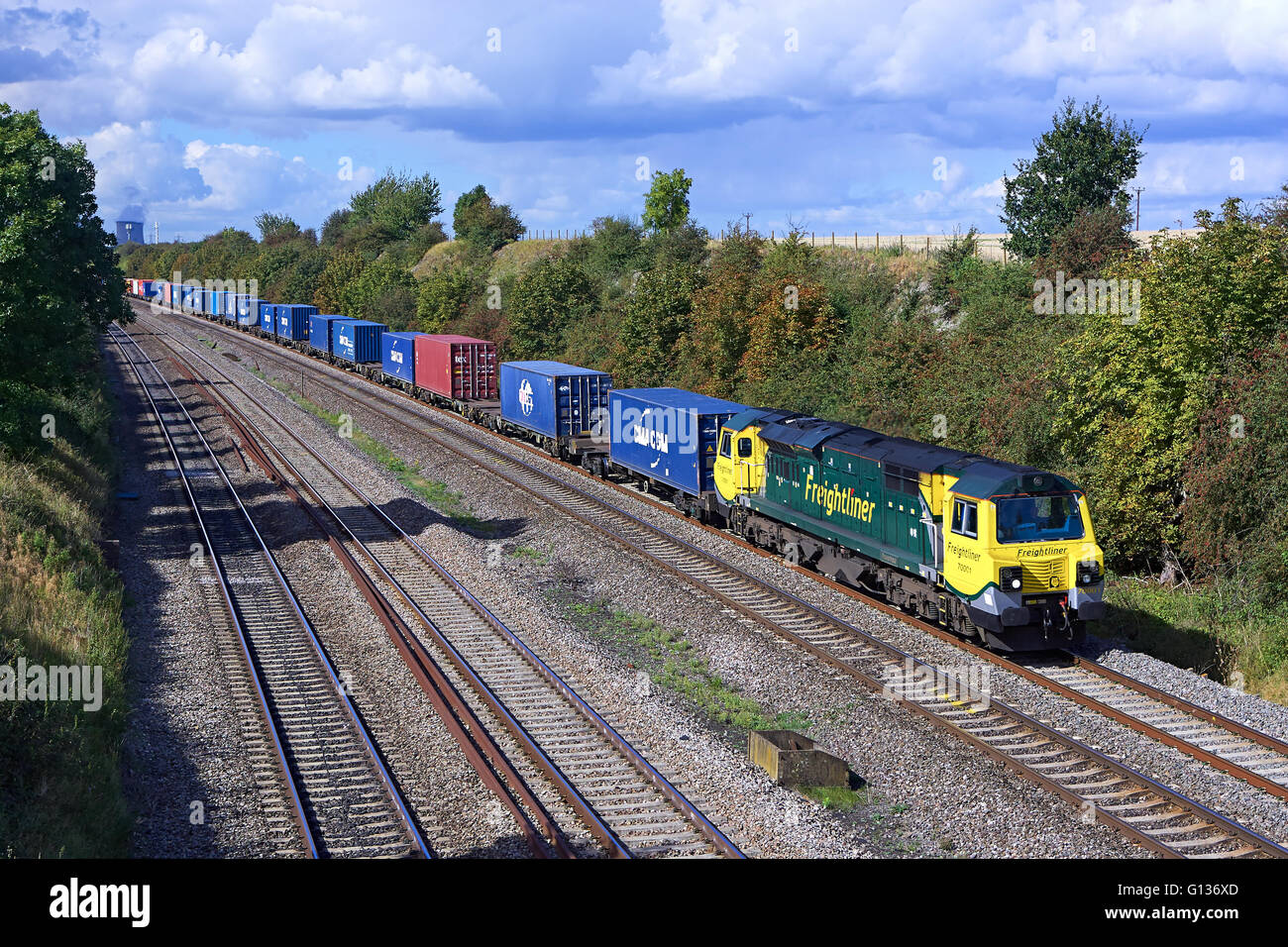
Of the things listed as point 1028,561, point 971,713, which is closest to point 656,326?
point 1028,561

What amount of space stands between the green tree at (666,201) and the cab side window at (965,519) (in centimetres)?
7046

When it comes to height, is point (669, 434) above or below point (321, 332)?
below

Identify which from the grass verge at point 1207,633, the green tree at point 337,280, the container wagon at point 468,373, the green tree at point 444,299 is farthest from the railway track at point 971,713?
the green tree at point 337,280

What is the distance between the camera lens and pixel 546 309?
71.5 meters

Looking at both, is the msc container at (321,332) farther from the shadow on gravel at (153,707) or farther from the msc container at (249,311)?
the shadow on gravel at (153,707)

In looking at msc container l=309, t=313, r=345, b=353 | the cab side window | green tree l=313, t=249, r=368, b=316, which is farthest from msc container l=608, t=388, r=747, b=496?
green tree l=313, t=249, r=368, b=316

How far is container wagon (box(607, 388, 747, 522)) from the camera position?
30.4m

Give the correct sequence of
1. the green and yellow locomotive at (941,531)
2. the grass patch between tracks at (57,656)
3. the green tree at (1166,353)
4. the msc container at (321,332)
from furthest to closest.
→ the msc container at (321,332), the green tree at (1166,353), the green and yellow locomotive at (941,531), the grass patch between tracks at (57,656)

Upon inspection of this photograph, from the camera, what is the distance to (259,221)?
19638 cm

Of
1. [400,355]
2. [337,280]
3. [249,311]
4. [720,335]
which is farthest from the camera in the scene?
Answer: [337,280]

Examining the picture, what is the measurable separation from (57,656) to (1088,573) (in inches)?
700

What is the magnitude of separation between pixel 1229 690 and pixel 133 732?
17728 millimetres

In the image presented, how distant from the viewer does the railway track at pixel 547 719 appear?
13.1 m

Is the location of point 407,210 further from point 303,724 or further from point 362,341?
point 303,724
